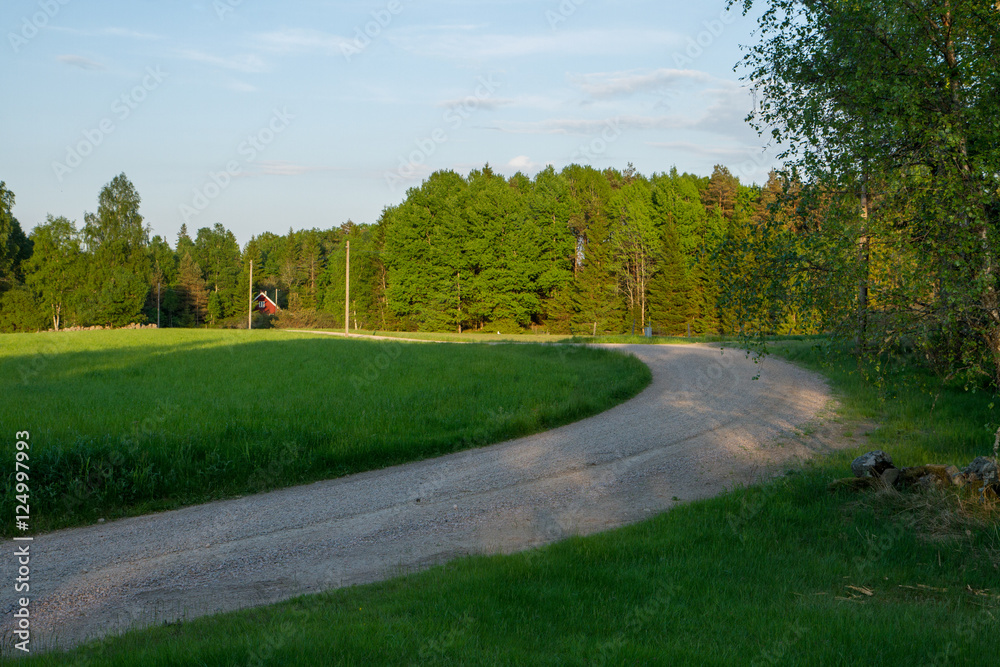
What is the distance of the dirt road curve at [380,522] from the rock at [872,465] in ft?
4.91

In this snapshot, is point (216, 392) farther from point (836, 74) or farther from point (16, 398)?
point (836, 74)

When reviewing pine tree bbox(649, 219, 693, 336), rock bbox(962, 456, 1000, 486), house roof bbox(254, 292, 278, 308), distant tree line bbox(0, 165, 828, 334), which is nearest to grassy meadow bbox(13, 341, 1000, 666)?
rock bbox(962, 456, 1000, 486)

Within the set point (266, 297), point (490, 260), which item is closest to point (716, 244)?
point (490, 260)

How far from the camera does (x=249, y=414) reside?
11938 mm

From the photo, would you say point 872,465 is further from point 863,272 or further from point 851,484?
point 863,272

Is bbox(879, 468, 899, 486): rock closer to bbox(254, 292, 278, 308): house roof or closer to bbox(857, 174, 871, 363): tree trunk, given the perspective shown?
bbox(857, 174, 871, 363): tree trunk

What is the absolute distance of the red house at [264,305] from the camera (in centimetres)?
10279

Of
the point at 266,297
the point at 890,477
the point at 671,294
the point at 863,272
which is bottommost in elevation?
the point at 890,477

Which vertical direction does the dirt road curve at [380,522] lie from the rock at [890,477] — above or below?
below

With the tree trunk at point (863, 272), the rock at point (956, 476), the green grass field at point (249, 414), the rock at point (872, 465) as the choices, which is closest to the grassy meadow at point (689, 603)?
the rock at point (956, 476)

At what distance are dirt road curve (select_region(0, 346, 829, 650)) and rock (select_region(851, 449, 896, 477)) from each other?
150 cm

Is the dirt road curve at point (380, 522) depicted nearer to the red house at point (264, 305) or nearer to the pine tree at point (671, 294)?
the pine tree at point (671, 294)

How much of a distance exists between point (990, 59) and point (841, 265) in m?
2.69

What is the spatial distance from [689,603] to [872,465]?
14.4 feet
